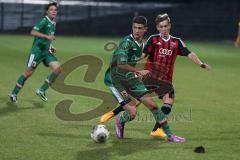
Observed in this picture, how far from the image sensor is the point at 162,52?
338 inches

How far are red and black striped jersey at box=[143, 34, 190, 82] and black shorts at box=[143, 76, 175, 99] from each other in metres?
0.14

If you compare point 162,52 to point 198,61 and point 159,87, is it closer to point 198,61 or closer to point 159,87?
point 198,61

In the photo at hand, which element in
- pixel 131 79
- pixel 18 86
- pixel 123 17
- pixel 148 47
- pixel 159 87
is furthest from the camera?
pixel 123 17

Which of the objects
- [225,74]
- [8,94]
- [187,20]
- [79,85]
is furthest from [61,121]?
[187,20]

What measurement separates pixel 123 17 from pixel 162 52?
32208 mm

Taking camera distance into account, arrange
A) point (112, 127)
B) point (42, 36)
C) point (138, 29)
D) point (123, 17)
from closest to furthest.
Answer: point (138, 29), point (112, 127), point (42, 36), point (123, 17)

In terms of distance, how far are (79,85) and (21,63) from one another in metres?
5.55

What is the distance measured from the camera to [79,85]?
564 inches

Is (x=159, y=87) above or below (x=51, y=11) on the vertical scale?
below

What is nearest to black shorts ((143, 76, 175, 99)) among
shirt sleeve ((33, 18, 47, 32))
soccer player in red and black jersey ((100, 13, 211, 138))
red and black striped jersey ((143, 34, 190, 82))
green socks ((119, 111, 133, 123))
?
soccer player in red and black jersey ((100, 13, 211, 138))

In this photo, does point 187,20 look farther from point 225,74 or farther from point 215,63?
point 225,74

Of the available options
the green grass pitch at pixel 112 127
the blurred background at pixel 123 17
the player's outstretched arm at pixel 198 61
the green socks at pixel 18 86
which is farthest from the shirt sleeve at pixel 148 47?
the blurred background at pixel 123 17

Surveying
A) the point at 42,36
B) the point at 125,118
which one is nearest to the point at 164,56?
the point at 125,118

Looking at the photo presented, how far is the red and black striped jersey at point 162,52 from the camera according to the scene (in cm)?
858
